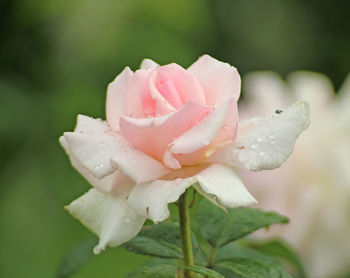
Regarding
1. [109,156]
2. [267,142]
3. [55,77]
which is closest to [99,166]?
[109,156]

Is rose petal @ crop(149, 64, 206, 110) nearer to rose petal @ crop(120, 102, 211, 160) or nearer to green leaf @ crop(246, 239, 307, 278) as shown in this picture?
rose petal @ crop(120, 102, 211, 160)

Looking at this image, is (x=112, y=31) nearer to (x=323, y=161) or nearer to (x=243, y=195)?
(x=323, y=161)

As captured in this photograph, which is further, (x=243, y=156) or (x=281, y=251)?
(x=281, y=251)

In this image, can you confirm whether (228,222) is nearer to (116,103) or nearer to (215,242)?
(215,242)

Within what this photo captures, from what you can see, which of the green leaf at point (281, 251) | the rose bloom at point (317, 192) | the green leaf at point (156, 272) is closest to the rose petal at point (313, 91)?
the rose bloom at point (317, 192)

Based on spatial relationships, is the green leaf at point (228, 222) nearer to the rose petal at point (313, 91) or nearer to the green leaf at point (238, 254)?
the green leaf at point (238, 254)
